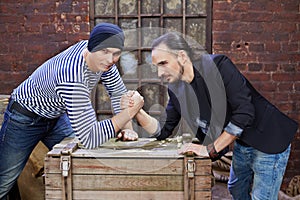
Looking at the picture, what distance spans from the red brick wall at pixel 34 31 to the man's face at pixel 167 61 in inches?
68.1

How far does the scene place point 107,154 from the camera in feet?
6.79

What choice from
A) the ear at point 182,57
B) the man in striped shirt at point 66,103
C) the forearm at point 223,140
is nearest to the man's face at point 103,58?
the man in striped shirt at point 66,103

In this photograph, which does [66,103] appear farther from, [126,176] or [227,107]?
[227,107]

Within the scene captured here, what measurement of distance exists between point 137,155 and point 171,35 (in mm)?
631

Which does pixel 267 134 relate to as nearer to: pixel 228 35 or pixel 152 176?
pixel 152 176

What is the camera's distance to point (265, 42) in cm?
361

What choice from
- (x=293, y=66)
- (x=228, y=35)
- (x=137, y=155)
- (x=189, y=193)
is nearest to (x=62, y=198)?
(x=137, y=155)

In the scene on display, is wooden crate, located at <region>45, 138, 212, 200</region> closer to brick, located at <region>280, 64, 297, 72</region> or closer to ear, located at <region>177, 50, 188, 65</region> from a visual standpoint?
ear, located at <region>177, 50, 188, 65</region>

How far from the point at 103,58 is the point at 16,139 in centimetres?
77

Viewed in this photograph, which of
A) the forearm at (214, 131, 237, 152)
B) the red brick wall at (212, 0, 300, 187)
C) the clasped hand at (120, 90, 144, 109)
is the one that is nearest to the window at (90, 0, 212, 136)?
the red brick wall at (212, 0, 300, 187)

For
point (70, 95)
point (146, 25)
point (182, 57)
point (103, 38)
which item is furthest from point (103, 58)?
point (146, 25)

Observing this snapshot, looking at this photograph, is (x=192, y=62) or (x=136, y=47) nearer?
(x=192, y=62)

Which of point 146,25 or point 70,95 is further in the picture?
point 146,25

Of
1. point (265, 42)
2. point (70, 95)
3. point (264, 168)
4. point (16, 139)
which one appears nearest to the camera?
point (70, 95)
